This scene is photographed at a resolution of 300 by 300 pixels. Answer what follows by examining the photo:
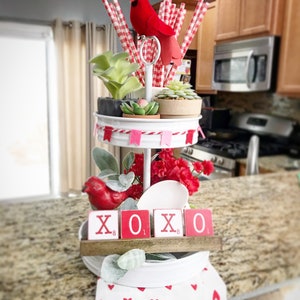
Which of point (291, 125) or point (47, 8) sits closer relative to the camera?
point (47, 8)

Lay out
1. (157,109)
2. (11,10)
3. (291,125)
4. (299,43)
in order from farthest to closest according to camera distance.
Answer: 1. (291,125)
2. (299,43)
3. (11,10)
4. (157,109)

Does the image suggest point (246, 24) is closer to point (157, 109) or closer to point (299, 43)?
point (299, 43)

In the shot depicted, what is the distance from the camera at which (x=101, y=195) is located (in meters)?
0.66

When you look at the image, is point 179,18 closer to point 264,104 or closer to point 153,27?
point 153,27

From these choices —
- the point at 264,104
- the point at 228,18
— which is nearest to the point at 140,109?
the point at 228,18

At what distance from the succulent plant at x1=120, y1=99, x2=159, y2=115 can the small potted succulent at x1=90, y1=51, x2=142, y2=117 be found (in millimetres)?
17

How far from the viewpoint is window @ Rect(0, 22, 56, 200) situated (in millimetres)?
763

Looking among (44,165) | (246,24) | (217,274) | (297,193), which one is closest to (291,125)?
(297,193)

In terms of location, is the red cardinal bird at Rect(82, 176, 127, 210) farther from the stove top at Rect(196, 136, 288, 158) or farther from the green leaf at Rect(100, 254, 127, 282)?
the stove top at Rect(196, 136, 288, 158)

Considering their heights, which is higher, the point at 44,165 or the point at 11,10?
the point at 11,10

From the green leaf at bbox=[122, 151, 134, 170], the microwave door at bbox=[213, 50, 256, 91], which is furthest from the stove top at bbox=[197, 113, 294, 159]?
the green leaf at bbox=[122, 151, 134, 170]

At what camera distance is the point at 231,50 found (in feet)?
3.46

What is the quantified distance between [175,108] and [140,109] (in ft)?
0.24

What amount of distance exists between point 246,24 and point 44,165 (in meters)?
0.81
